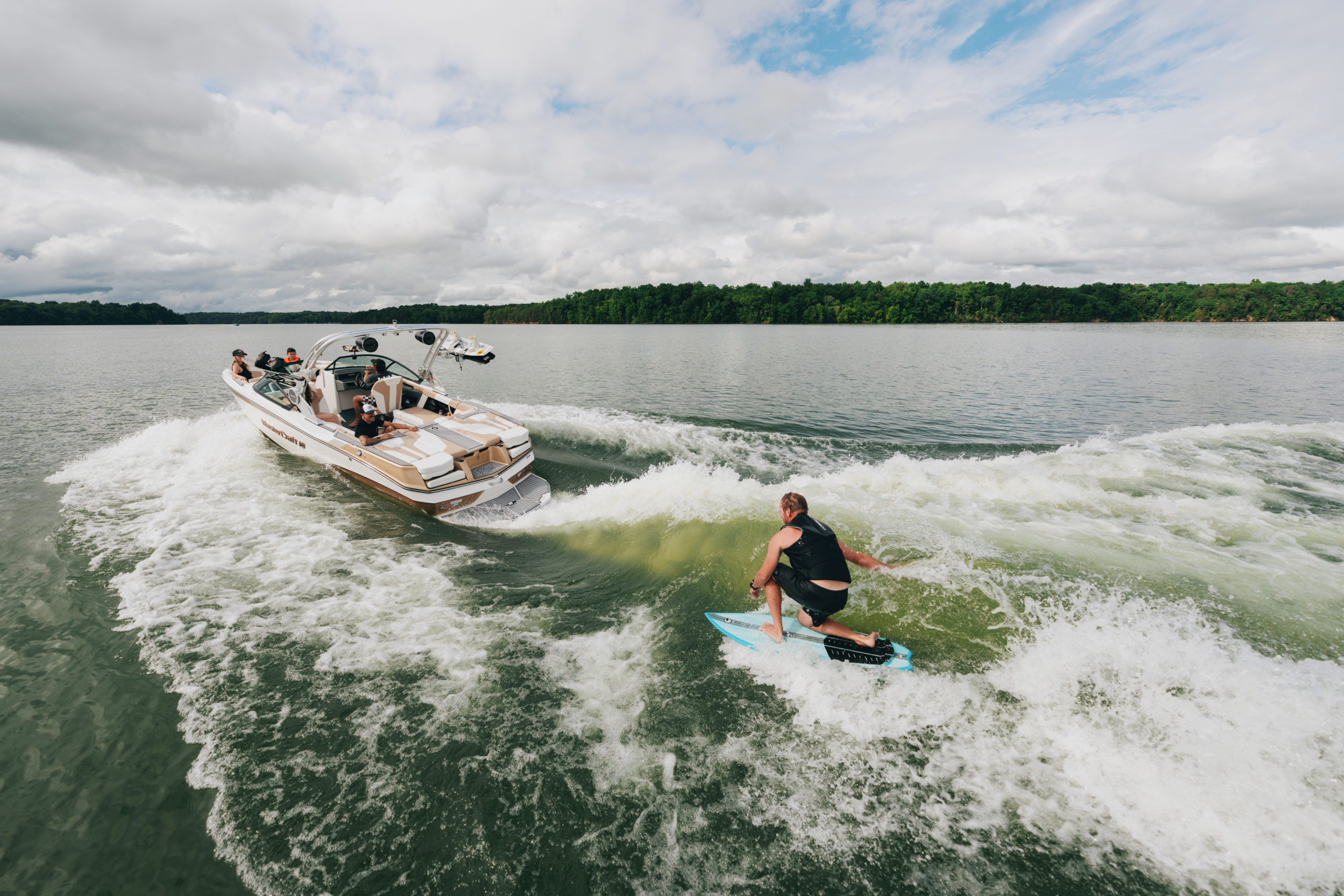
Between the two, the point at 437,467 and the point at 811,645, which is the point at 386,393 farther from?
the point at 811,645

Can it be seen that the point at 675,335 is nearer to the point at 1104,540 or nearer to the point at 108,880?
the point at 1104,540

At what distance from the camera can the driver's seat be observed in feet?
38.8

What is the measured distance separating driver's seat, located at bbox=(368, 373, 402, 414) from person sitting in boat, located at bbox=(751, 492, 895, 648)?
10208 mm

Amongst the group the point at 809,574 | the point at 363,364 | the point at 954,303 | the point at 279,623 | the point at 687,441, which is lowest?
the point at 279,623

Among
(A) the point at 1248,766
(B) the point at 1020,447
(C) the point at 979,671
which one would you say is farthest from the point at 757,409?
(A) the point at 1248,766

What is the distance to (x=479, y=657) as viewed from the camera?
5688 mm

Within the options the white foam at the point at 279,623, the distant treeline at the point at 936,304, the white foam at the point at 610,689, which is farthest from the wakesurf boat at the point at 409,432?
the distant treeline at the point at 936,304

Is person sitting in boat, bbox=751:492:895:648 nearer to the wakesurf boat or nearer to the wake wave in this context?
the wake wave

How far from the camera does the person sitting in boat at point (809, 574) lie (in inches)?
206

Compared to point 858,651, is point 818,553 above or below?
above

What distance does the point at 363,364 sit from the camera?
1371cm

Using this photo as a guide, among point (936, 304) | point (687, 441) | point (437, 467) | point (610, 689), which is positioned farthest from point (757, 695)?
point (936, 304)

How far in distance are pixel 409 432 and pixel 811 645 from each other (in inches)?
368

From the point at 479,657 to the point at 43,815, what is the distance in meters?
3.24
